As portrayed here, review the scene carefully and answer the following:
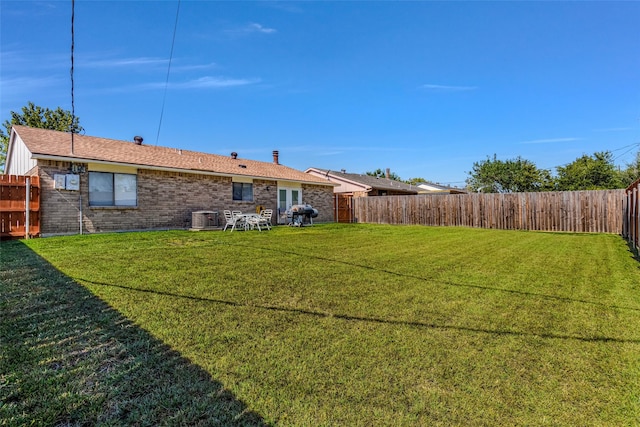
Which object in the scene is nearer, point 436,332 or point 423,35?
point 436,332

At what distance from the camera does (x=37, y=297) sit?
3910 millimetres

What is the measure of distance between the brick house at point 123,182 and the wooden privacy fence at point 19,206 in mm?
214

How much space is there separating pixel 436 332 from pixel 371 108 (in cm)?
2091

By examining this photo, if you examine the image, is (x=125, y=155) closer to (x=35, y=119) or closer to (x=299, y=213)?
(x=299, y=213)

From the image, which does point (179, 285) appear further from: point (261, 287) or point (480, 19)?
point (480, 19)

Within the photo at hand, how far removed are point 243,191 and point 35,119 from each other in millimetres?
28215

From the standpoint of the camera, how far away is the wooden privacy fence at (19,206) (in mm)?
9344

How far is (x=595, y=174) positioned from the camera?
3067 cm

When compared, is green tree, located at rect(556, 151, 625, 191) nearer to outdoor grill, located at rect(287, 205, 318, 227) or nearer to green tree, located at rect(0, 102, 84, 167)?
outdoor grill, located at rect(287, 205, 318, 227)

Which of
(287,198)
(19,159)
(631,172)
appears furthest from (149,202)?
(631,172)

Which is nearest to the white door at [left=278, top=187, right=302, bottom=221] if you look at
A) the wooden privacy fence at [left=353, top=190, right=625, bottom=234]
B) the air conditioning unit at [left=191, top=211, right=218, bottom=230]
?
the wooden privacy fence at [left=353, top=190, right=625, bottom=234]

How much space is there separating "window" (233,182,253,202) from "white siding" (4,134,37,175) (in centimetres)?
774

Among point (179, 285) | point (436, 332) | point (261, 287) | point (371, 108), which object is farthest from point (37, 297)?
point (371, 108)

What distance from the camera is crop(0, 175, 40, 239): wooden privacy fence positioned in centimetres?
934
